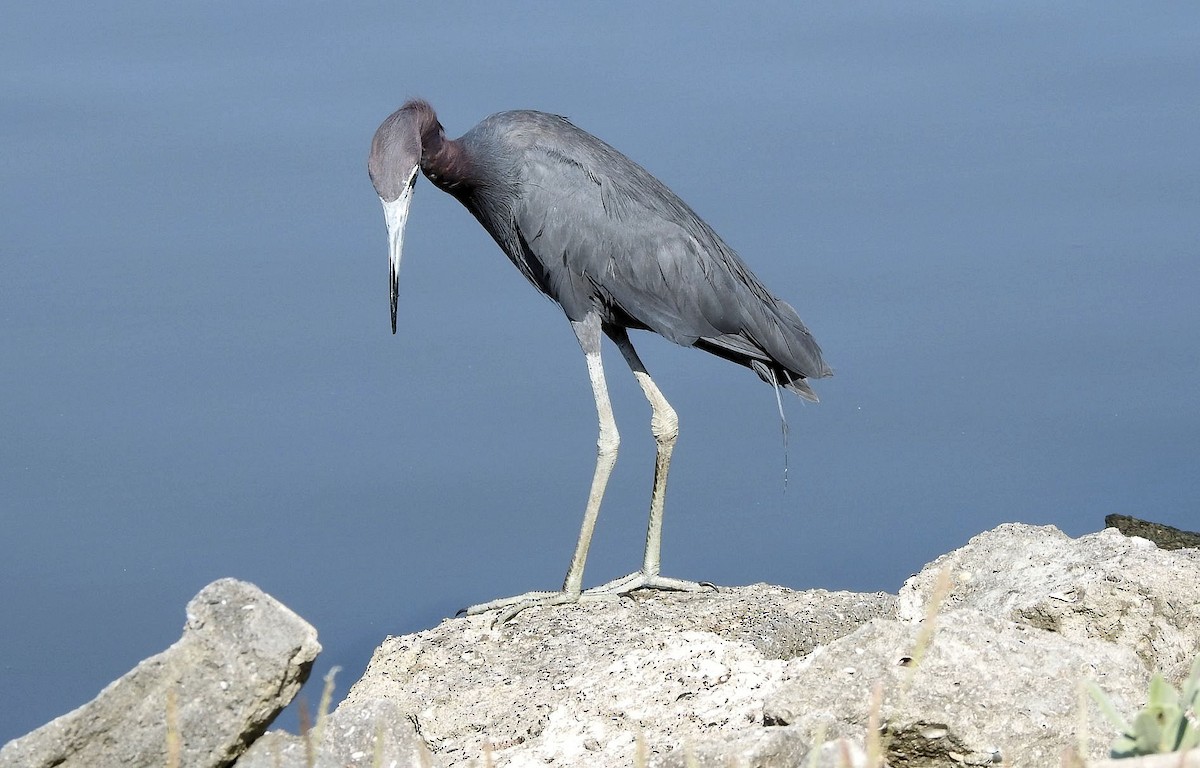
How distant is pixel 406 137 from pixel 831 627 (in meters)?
2.14

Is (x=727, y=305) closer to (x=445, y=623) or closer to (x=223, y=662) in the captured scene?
(x=445, y=623)

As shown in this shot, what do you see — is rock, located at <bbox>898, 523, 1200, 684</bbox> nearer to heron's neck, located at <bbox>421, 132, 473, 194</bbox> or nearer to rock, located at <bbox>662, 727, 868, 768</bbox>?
rock, located at <bbox>662, 727, 868, 768</bbox>

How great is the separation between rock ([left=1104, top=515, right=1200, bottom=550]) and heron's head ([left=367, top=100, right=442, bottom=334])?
9.08ft

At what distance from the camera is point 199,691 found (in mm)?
3287

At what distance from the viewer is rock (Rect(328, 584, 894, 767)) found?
405cm

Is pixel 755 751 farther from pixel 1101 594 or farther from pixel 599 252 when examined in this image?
pixel 599 252

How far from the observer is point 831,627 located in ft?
17.4

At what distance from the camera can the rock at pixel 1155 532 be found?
5.96m

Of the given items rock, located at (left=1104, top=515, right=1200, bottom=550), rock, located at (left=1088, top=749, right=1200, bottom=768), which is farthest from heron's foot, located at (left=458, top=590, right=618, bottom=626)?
rock, located at (left=1088, top=749, right=1200, bottom=768)

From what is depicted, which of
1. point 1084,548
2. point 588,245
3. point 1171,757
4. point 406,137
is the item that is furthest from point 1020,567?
point 1171,757

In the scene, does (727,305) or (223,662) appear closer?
(223,662)

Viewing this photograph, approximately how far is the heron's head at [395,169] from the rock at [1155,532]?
2766 millimetres

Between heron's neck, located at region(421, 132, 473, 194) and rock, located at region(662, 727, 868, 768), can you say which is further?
heron's neck, located at region(421, 132, 473, 194)

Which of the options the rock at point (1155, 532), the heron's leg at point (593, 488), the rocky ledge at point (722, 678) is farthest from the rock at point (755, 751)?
the rock at point (1155, 532)
